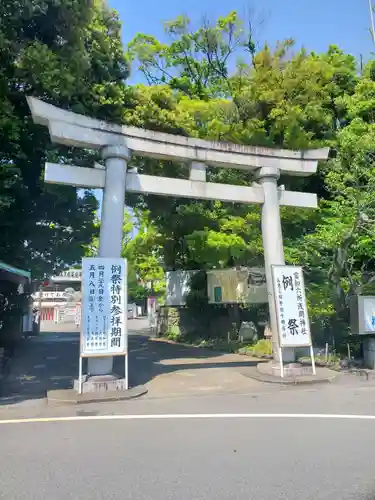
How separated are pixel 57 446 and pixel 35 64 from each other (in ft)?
28.4

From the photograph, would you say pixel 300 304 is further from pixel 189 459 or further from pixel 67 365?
pixel 67 365

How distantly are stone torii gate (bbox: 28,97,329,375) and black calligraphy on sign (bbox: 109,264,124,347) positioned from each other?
45 cm

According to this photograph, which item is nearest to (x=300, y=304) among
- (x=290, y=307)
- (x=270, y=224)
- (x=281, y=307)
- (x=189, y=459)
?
(x=290, y=307)

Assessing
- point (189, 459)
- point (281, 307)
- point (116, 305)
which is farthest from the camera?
point (281, 307)

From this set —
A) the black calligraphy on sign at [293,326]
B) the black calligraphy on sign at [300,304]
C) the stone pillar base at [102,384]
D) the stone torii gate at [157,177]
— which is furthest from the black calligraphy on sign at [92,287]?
the black calligraphy on sign at [300,304]

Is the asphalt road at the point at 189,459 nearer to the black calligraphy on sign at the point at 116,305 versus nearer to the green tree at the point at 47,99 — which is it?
the black calligraphy on sign at the point at 116,305

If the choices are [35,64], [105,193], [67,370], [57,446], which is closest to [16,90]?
[35,64]

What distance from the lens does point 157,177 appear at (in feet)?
36.6

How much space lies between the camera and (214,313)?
2272 cm

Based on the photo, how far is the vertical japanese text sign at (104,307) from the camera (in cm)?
975

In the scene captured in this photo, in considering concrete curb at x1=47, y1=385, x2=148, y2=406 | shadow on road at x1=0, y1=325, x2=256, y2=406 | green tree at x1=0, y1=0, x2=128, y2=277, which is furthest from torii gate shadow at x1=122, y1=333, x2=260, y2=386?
green tree at x1=0, y1=0, x2=128, y2=277

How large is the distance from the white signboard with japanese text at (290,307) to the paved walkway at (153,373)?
1476mm

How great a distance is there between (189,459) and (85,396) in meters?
4.59

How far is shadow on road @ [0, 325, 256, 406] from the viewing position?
10.6m
